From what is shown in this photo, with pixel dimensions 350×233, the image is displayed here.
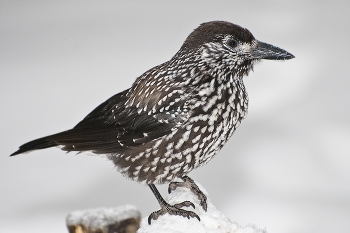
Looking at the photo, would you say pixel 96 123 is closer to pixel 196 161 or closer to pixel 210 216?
pixel 196 161

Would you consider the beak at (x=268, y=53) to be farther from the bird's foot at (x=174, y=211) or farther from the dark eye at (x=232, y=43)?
the bird's foot at (x=174, y=211)

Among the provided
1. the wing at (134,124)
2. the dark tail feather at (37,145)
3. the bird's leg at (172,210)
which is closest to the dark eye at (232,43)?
the wing at (134,124)

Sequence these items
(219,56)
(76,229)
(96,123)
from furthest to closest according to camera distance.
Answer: (96,123) → (219,56) → (76,229)

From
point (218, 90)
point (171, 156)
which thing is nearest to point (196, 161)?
point (171, 156)

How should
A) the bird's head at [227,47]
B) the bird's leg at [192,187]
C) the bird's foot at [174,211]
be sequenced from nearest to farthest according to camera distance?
the bird's head at [227,47] < the bird's foot at [174,211] < the bird's leg at [192,187]

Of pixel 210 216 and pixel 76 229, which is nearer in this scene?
pixel 76 229

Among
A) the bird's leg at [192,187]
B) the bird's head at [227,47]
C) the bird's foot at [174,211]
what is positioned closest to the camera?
the bird's head at [227,47]

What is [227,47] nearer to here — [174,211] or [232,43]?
[232,43]
